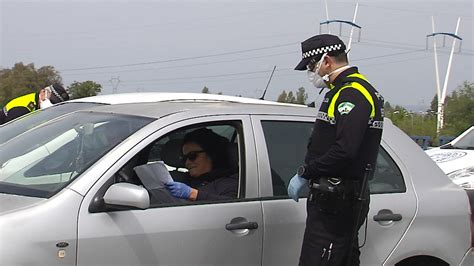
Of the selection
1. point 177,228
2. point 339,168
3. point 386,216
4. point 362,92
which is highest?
point 362,92

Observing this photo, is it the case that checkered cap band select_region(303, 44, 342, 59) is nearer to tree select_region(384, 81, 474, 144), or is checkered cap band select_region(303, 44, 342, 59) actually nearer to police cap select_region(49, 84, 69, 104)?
police cap select_region(49, 84, 69, 104)

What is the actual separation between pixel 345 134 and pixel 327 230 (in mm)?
524

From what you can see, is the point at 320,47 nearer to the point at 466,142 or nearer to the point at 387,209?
the point at 387,209

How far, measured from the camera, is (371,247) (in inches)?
144

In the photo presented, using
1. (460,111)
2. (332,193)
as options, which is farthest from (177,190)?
(460,111)

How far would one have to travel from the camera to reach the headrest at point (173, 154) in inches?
149

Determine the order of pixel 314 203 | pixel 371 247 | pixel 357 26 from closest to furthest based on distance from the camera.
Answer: pixel 314 203
pixel 371 247
pixel 357 26

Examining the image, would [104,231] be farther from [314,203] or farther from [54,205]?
[314,203]

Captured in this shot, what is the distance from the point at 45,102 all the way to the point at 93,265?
15.2 ft

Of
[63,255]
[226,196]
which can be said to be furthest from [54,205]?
[226,196]

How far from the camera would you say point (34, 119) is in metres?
4.10

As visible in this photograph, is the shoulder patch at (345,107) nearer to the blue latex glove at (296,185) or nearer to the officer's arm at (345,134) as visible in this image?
the officer's arm at (345,134)

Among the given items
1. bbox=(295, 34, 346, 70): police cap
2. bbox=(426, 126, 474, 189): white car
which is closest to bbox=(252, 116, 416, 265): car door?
bbox=(295, 34, 346, 70): police cap

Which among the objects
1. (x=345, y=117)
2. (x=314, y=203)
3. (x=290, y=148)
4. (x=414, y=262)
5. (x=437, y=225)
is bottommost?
(x=414, y=262)
